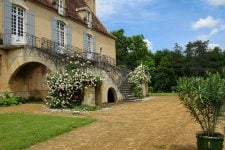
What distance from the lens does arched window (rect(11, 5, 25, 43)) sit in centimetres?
1939

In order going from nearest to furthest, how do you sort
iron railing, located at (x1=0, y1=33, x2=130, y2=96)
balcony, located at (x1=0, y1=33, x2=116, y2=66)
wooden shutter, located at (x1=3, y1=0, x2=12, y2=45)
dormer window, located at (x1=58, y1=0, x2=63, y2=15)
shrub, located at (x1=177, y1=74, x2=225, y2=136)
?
shrub, located at (x1=177, y1=74, x2=225, y2=136) < balcony, located at (x1=0, y1=33, x2=116, y2=66) < iron railing, located at (x1=0, y1=33, x2=130, y2=96) < wooden shutter, located at (x1=3, y1=0, x2=12, y2=45) < dormer window, located at (x1=58, y1=0, x2=63, y2=15)

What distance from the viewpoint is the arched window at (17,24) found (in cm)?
1939

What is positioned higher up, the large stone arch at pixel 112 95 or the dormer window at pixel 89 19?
the dormer window at pixel 89 19

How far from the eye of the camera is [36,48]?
59.9 feet

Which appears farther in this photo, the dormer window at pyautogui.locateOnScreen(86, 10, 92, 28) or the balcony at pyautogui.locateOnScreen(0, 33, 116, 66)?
the dormer window at pyautogui.locateOnScreen(86, 10, 92, 28)

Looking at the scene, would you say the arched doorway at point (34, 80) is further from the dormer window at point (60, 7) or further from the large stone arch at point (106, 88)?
the dormer window at point (60, 7)

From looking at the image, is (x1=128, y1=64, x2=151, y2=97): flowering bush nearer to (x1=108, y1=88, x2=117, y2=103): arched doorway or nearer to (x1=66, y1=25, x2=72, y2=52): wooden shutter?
(x1=108, y1=88, x2=117, y2=103): arched doorway

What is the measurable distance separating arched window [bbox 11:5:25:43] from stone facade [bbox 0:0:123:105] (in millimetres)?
132

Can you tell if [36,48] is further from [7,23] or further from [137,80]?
[137,80]

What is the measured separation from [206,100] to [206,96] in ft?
0.42

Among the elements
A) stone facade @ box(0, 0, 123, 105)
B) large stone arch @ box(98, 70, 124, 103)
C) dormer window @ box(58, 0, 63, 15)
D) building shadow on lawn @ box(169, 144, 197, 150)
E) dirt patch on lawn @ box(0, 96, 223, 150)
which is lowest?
building shadow on lawn @ box(169, 144, 197, 150)

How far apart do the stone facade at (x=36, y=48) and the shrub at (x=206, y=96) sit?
9.48 meters

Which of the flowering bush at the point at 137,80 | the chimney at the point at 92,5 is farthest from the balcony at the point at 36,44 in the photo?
the chimney at the point at 92,5

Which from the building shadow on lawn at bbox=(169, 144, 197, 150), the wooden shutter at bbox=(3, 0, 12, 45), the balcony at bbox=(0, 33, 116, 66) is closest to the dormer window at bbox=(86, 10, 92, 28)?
the balcony at bbox=(0, 33, 116, 66)
